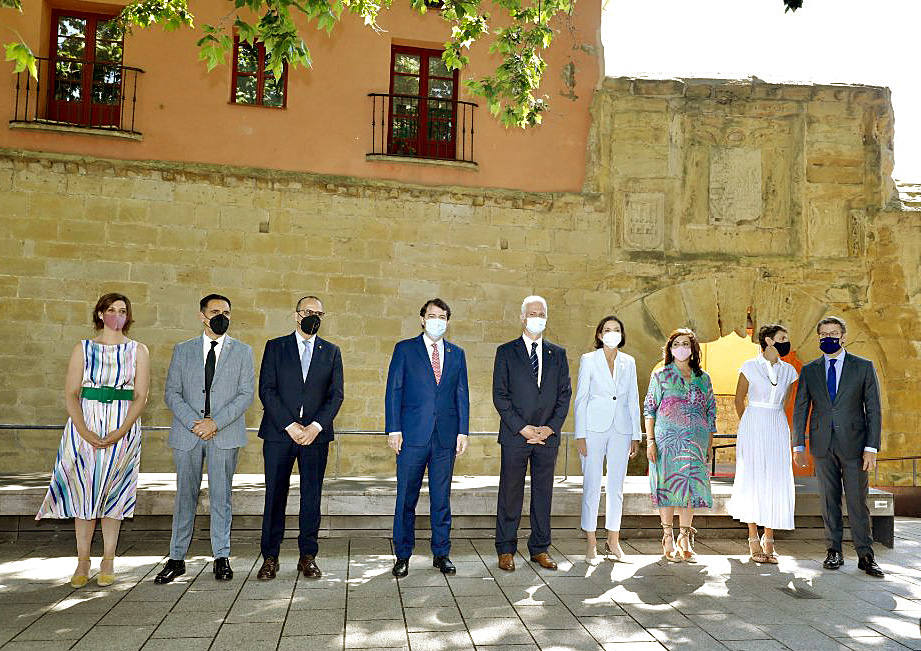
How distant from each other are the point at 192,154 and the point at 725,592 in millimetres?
8393

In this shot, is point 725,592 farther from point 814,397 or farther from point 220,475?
point 220,475

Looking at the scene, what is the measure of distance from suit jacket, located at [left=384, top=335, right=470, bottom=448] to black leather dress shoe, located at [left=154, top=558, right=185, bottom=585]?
161cm

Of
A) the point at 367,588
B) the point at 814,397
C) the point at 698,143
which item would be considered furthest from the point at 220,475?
the point at 698,143

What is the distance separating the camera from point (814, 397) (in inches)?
258

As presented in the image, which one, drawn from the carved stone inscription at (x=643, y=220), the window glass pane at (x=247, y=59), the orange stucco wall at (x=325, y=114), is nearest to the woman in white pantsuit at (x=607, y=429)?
the carved stone inscription at (x=643, y=220)

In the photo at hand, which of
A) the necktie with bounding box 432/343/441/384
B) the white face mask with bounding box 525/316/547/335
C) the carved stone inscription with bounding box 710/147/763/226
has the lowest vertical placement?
the necktie with bounding box 432/343/441/384

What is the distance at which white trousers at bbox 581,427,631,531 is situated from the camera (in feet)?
20.9

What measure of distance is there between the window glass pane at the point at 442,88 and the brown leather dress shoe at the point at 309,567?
782 cm

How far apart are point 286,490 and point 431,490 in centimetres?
103

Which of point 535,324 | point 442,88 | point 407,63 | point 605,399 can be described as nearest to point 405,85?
point 407,63

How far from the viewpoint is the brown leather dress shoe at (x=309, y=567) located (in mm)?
5391

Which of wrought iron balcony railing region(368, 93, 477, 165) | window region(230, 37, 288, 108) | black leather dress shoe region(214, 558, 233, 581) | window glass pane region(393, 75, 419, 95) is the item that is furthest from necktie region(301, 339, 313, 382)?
window glass pane region(393, 75, 419, 95)

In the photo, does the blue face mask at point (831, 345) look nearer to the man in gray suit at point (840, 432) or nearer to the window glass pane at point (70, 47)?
the man in gray suit at point (840, 432)

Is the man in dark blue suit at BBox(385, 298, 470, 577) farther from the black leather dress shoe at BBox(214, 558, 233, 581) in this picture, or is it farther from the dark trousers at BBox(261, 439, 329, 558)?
the black leather dress shoe at BBox(214, 558, 233, 581)
